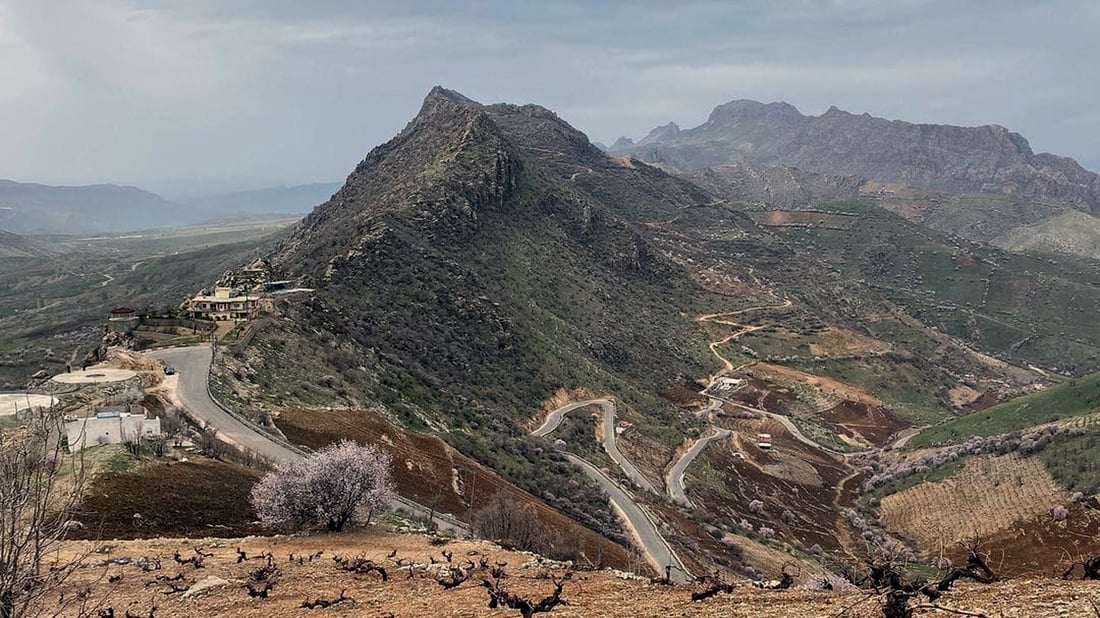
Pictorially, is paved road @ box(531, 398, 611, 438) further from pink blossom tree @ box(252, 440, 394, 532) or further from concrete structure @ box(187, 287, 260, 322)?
pink blossom tree @ box(252, 440, 394, 532)

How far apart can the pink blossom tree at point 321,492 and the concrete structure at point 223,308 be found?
116ft

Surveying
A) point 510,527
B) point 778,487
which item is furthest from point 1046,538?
point 510,527

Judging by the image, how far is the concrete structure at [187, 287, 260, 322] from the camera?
54.6 metres

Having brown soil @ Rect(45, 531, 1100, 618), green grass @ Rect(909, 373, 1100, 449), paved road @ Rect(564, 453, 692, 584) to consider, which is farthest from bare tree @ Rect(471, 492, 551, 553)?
green grass @ Rect(909, 373, 1100, 449)

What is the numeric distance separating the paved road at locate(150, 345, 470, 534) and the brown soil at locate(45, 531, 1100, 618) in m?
8.58

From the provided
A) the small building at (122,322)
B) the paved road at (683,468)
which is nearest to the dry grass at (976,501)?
the paved road at (683,468)

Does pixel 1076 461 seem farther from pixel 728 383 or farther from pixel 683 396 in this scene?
pixel 728 383

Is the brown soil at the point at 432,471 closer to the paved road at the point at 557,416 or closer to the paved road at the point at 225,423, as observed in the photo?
the paved road at the point at 225,423

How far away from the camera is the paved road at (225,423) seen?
30.4 metres

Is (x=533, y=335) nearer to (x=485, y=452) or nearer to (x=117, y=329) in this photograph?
(x=485, y=452)

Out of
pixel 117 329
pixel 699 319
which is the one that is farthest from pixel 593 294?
pixel 117 329

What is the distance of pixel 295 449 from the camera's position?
3525cm

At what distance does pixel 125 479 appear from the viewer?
2466 cm

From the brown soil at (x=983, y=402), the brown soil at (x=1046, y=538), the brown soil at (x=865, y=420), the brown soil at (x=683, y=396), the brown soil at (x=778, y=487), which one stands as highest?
the brown soil at (x=1046, y=538)
